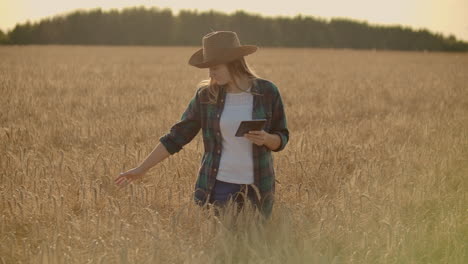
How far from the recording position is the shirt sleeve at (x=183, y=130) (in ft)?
11.9

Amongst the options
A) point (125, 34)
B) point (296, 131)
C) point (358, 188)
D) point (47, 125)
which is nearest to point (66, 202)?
point (358, 188)

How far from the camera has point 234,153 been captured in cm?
343

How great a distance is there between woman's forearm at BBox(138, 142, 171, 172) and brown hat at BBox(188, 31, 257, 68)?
63 centimetres

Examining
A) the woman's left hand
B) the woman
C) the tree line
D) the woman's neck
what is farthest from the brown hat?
the tree line

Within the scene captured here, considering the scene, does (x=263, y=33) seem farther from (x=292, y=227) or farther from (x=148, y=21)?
(x=292, y=227)

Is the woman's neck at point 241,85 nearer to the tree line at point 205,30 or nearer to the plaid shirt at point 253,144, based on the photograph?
the plaid shirt at point 253,144

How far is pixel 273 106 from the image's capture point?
3.54m

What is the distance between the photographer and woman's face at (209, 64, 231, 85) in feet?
11.1

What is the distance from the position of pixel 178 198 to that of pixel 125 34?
50756 millimetres

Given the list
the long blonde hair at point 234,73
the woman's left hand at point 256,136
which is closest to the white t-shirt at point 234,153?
the long blonde hair at point 234,73

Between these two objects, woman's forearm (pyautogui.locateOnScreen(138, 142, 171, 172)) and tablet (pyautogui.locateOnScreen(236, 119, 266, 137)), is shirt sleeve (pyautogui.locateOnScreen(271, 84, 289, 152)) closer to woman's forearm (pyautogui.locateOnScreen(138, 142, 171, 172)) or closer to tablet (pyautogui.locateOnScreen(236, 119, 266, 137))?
tablet (pyautogui.locateOnScreen(236, 119, 266, 137))

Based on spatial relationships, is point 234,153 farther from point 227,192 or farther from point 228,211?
point 228,211

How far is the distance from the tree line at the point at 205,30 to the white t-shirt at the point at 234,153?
1904 inches

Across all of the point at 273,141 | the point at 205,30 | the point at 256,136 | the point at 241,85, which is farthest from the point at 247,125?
the point at 205,30
